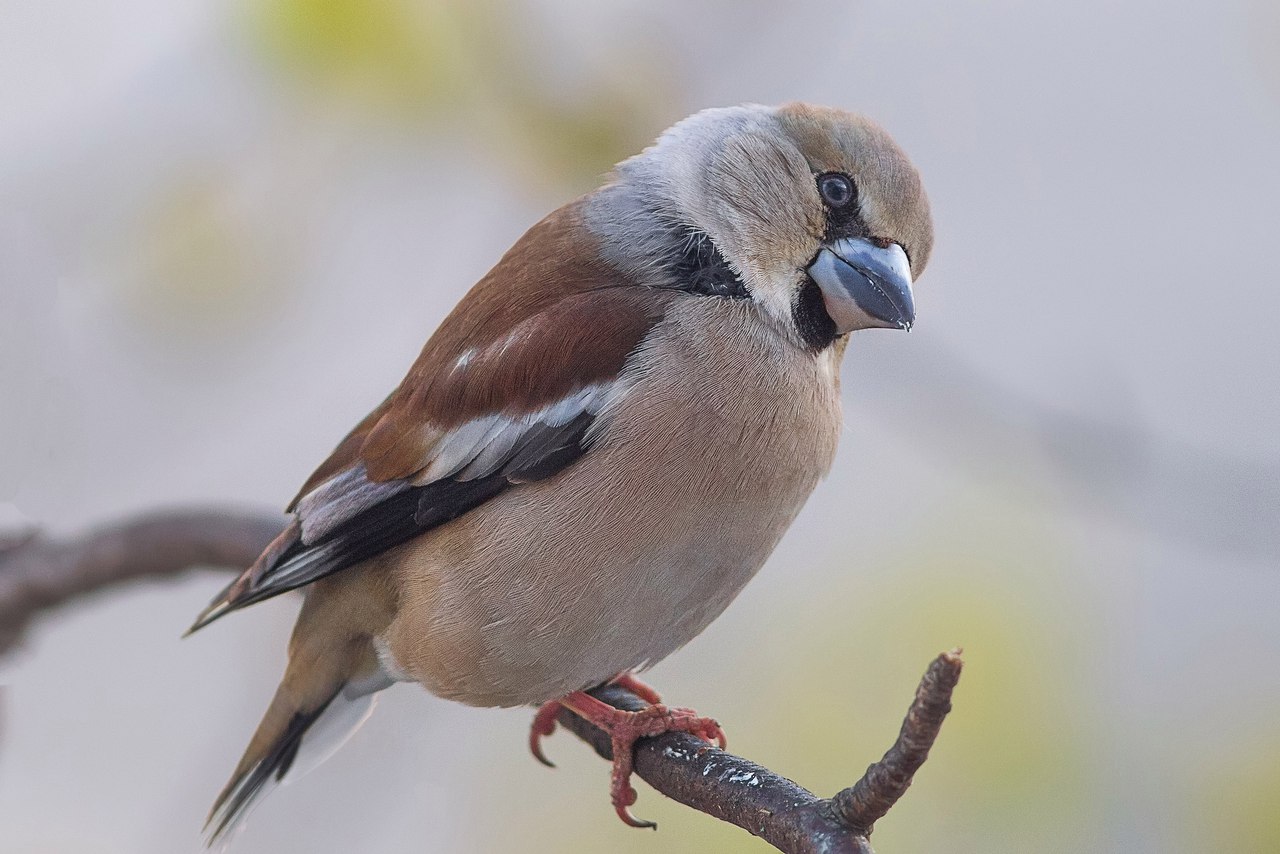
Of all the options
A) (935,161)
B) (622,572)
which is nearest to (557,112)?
(622,572)

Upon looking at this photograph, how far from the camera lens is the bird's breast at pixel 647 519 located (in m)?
2.40

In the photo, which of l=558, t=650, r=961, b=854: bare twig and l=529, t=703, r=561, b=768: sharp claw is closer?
l=558, t=650, r=961, b=854: bare twig

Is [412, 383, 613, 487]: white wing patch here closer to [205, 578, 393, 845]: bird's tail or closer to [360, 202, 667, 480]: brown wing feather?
[360, 202, 667, 480]: brown wing feather

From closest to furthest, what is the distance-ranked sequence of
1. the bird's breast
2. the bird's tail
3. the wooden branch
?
the wooden branch, the bird's breast, the bird's tail

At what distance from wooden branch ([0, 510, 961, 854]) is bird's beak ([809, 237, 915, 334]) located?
820 millimetres

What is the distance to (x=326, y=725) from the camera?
3.06m

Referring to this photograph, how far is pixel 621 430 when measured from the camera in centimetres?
244

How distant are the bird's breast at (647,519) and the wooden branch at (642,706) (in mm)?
270

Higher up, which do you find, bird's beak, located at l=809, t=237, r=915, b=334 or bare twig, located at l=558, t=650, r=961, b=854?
bird's beak, located at l=809, t=237, r=915, b=334

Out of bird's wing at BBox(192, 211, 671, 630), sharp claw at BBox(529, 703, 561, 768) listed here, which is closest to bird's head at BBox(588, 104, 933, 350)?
bird's wing at BBox(192, 211, 671, 630)

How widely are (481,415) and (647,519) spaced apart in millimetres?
403

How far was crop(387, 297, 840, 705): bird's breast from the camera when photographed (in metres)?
2.40

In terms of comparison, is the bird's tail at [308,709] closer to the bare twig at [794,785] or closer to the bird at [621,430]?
the bird at [621,430]

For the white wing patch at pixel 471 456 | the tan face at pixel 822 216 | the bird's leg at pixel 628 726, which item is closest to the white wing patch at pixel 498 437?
the white wing patch at pixel 471 456
